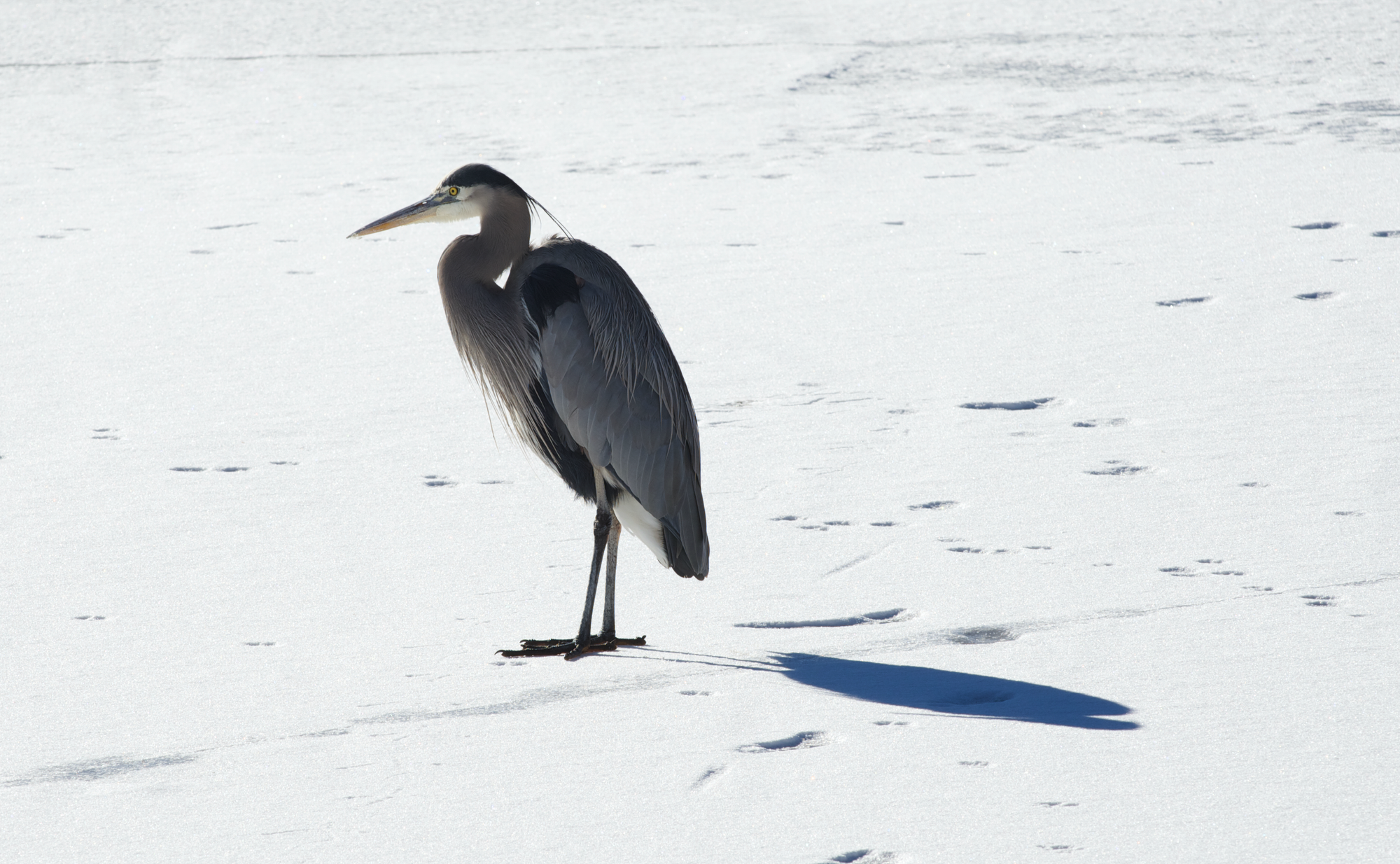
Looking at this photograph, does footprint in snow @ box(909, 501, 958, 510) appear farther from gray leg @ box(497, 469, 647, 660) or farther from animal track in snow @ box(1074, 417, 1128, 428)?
gray leg @ box(497, 469, 647, 660)

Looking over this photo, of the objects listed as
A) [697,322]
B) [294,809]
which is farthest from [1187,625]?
[697,322]

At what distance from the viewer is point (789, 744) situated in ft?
10.4

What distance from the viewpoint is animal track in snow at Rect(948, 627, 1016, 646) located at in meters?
3.65

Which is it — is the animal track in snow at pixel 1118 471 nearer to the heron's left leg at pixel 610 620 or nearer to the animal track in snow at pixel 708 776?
the heron's left leg at pixel 610 620

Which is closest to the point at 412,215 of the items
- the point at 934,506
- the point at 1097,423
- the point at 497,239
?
the point at 497,239

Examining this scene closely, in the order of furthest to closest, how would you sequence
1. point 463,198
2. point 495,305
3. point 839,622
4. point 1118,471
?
1. point 1118,471
2. point 463,198
3. point 495,305
4. point 839,622

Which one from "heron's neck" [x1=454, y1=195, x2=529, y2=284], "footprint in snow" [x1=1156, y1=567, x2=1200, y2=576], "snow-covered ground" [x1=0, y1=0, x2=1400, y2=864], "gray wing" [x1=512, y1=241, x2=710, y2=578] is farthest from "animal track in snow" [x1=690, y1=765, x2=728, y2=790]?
"heron's neck" [x1=454, y1=195, x2=529, y2=284]

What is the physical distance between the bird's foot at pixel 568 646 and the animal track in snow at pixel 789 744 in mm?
687

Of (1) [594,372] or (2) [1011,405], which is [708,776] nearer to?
(1) [594,372]

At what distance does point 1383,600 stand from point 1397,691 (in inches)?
20.8

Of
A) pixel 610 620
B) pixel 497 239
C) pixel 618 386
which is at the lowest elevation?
pixel 610 620

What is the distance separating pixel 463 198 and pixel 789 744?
184 cm

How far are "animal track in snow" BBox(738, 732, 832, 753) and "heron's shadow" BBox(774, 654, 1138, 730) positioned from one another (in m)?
0.22

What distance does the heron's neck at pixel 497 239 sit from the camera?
4.11 meters
